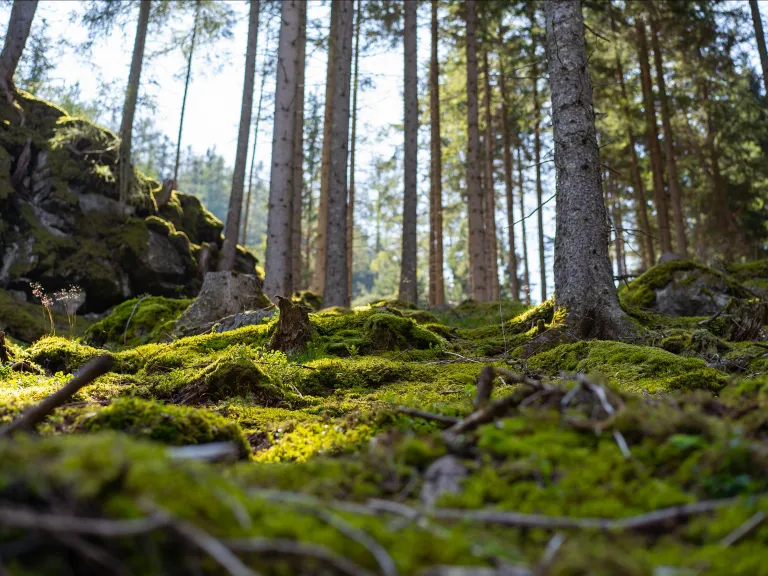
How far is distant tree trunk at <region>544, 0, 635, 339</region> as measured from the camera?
19.5 ft

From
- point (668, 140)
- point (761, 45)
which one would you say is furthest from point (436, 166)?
point (761, 45)

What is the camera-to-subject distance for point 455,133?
886 inches

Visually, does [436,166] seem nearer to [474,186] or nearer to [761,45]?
[474,186]

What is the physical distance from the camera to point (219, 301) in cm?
859

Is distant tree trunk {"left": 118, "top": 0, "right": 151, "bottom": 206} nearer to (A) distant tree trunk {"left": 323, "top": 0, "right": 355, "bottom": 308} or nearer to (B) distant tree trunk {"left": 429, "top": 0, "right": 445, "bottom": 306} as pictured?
(A) distant tree trunk {"left": 323, "top": 0, "right": 355, "bottom": 308}

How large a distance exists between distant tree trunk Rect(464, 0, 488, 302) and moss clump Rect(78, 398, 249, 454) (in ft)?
42.8

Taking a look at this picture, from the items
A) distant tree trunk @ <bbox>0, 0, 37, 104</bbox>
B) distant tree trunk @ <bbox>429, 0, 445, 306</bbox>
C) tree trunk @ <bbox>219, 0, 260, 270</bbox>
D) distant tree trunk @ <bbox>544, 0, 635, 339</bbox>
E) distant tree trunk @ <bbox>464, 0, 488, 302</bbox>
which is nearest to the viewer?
distant tree trunk @ <bbox>544, 0, 635, 339</bbox>

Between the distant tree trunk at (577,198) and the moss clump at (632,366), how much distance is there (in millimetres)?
836

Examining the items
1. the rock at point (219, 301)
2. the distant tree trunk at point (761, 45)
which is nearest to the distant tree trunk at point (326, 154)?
the rock at point (219, 301)

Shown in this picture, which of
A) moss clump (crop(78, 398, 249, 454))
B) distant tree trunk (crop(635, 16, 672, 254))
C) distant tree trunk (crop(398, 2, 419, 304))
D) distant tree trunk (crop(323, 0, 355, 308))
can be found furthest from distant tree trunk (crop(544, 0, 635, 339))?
distant tree trunk (crop(635, 16, 672, 254))

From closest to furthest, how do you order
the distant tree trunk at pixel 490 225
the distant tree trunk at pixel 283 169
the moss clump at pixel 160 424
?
the moss clump at pixel 160 424, the distant tree trunk at pixel 283 169, the distant tree trunk at pixel 490 225

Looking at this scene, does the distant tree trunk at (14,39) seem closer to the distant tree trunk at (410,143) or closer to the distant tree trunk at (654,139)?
the distant tree trunk at (410,143)

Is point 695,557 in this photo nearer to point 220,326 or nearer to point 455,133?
point 220,326

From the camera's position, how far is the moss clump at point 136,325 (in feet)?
26.7
